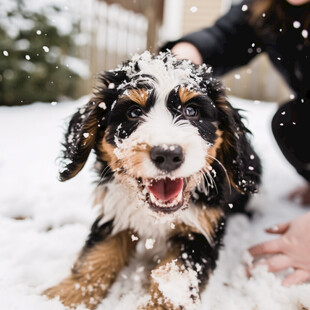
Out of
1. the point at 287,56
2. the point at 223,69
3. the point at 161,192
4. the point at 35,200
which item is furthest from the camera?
the point at 223,69

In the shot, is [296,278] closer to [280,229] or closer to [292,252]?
[292,252]

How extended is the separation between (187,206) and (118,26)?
7082mm

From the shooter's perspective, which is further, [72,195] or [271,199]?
[271,199]

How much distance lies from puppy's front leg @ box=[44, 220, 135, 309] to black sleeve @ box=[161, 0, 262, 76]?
1671 mm

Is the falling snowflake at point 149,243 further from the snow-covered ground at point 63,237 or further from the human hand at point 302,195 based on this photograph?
the human hand at point 302,195

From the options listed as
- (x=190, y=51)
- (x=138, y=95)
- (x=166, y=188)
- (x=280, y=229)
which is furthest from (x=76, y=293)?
(x=190, y=51)

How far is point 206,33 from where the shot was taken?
3160 mm

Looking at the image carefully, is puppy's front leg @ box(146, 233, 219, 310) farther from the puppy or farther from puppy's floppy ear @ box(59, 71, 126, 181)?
puppy's floppy ear @ box(59, 71, 126, 181)

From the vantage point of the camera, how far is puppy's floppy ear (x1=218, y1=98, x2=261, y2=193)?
203 cm

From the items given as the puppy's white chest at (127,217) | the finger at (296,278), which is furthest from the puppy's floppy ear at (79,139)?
the finger at (296,278)

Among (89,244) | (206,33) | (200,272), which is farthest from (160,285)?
(206,33)

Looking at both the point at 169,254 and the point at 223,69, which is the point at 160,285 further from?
the point at 223,69

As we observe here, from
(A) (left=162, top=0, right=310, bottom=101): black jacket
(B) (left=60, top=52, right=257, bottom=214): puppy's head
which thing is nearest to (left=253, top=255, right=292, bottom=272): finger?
(B) (left=60, top=52, right=257, bottom=214): puppy's head

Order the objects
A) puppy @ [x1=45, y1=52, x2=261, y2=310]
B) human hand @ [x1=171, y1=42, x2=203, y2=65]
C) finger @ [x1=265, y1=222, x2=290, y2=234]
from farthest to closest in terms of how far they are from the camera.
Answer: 1. human hand @ [x1=171, y1=42, x2=203, y2=65]
2. finger @ [x1=265, y1=222, x2=290, y2=234]
3. puppy @ [x1=45, y1=52, x2=261, y2=310]
